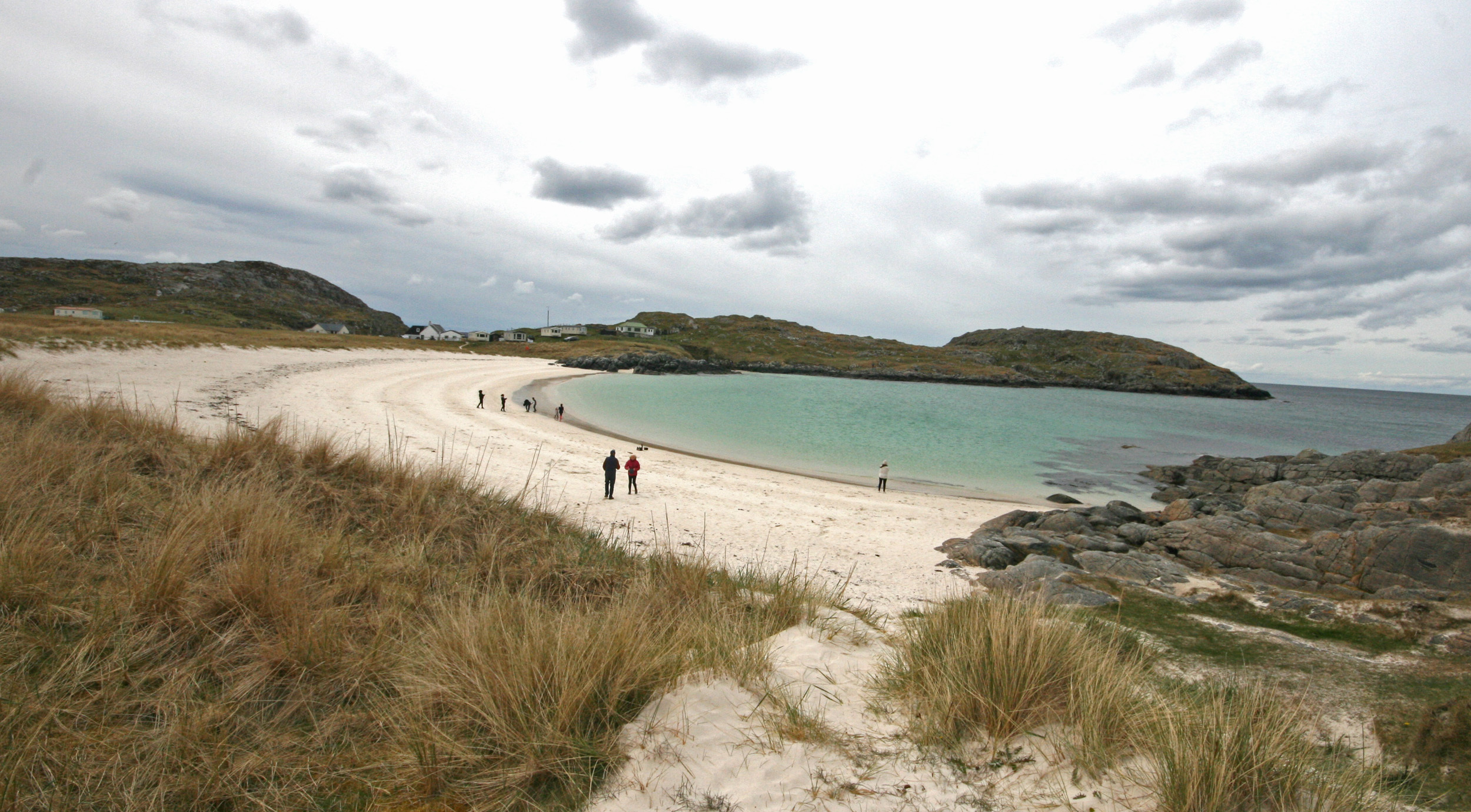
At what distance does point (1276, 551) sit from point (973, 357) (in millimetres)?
148069

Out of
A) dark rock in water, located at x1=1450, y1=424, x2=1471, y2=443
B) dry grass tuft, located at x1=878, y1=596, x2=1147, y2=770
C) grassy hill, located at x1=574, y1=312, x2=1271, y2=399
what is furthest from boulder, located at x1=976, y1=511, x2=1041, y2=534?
grassy hill, located at x1=574, y1=312, x2=1271, y2=399

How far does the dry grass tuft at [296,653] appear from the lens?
2.63 meters

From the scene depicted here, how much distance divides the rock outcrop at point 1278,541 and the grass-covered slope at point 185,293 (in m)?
108

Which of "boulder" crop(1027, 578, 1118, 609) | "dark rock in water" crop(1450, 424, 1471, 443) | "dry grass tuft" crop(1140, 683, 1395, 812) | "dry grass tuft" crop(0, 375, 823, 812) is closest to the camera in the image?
"dry grass tuft" crop(1140, 683, 1395, 812)

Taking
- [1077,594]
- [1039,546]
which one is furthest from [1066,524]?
[1077,594]

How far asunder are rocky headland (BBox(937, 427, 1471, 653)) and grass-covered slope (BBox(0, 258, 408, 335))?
4261 inches

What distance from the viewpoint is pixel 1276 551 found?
1169 cm

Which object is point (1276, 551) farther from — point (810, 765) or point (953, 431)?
point (953, 431)

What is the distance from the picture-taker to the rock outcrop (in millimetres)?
10055

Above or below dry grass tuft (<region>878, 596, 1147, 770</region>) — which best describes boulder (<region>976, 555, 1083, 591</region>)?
below

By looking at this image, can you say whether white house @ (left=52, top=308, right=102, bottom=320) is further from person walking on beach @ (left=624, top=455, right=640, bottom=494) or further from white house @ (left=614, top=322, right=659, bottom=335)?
person walking on beach @ (left=624, top=455, right=640, bottom=494)

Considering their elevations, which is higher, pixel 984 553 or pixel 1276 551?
pixel 1276 551

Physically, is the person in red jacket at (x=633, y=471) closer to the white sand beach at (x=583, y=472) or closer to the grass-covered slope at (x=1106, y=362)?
the white sand beach at (x=583, y=472)

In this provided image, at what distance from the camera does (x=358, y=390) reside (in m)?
30.0
